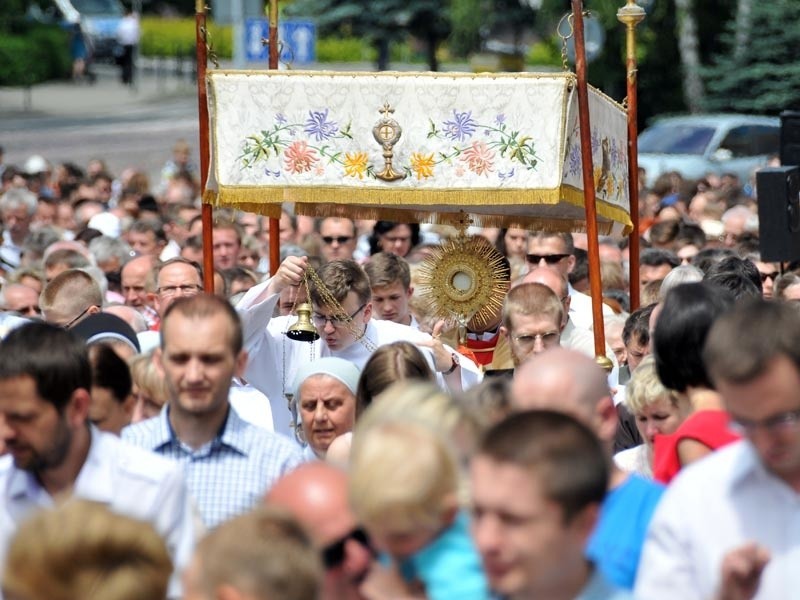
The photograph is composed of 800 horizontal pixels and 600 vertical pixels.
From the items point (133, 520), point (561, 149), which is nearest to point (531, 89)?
point (561, 149)

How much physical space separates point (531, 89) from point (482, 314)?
3.54 feet

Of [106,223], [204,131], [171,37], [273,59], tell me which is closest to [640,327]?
[204,131]

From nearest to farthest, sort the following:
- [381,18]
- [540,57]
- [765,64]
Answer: [765,64]
[381,18]
[540,57]

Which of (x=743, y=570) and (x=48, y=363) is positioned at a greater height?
(x=48, y=363)

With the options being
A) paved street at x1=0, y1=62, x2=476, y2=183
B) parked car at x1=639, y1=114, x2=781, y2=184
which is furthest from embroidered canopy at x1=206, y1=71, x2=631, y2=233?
paved street at x1=0, y1=62, x2=476, y2=183

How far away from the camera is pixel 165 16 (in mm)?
50219

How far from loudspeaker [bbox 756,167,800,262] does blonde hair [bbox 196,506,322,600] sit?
5.42m

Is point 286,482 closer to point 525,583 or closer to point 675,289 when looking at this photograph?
point 525,583

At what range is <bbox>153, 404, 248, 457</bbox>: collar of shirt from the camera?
15.9ft

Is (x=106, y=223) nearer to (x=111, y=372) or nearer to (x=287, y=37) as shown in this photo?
(x=287, y=37)

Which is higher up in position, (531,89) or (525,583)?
(531,89)

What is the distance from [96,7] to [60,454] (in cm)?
3985

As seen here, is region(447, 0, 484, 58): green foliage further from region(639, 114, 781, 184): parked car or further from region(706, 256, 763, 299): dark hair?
region(706, 256, 763, 299): dark hair

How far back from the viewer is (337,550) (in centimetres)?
365
